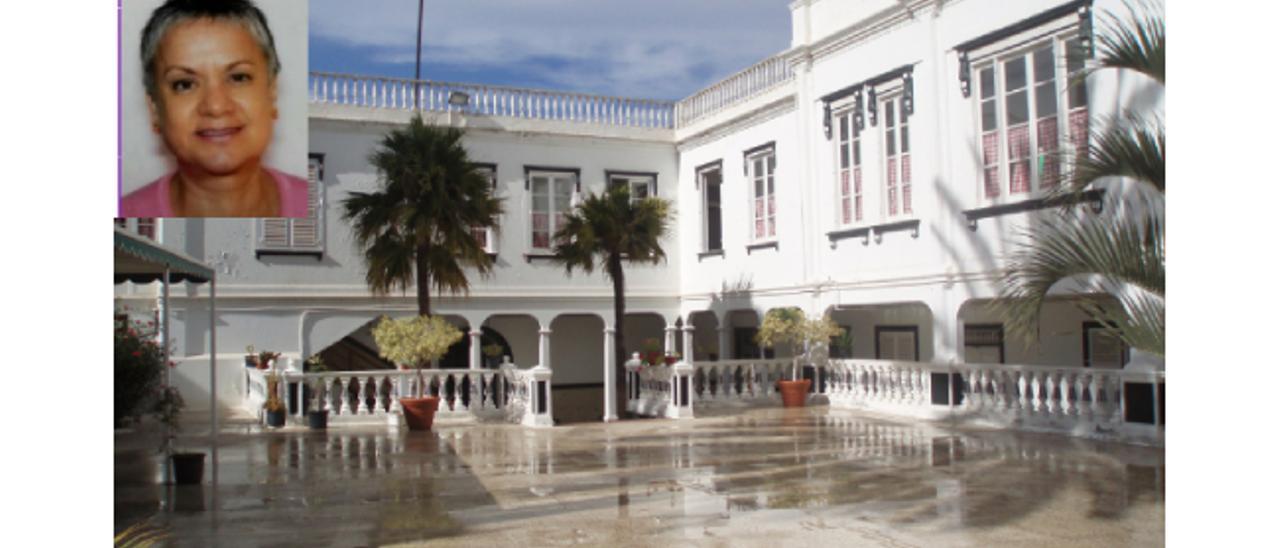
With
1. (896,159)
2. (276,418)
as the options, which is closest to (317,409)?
(276,418)

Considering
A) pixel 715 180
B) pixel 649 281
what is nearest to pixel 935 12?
pixel 715 180

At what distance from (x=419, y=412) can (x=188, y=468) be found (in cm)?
508

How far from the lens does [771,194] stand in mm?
18266

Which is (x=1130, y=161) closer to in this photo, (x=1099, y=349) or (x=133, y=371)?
(x=1099, y=349)

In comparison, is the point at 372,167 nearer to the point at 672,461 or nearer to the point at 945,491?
the point at 672,461

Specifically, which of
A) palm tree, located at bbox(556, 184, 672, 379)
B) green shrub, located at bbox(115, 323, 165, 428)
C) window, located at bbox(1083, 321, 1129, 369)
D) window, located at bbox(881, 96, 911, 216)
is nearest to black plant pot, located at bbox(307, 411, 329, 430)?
green shrub, located at bbox(115, 323, 165, 428)

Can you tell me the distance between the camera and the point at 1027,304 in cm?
671

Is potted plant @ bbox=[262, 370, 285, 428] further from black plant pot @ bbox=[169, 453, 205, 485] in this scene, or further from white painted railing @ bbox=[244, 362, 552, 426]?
black plant pot @ bbox=[169, 453, 205, 485]

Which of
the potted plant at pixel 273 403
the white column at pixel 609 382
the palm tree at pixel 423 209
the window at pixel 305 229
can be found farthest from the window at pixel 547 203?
the potted plant at pixel 273 403

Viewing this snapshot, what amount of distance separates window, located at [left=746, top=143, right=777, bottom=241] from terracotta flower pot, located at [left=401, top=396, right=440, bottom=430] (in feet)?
22.8

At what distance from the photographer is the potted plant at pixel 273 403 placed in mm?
14328

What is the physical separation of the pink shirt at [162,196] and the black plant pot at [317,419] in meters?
2.93

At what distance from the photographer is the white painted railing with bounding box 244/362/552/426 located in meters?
14.9

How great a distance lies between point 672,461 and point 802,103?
821 cm
